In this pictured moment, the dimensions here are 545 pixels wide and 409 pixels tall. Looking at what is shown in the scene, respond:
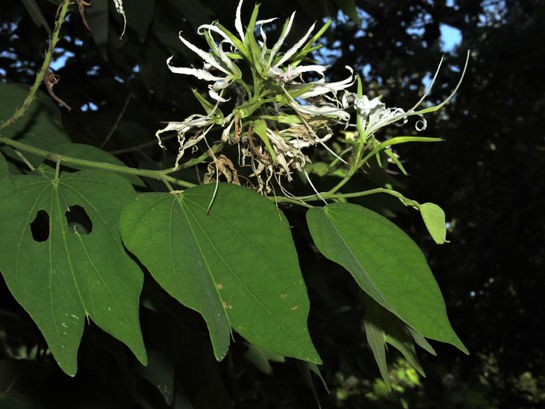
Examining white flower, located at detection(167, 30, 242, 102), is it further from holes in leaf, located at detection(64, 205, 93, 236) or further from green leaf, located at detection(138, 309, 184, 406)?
green leaf, located at detection(138, 309, 184, 406)

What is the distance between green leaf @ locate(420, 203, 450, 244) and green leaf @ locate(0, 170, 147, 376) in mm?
271

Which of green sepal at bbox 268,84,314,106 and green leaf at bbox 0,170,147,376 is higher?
green sepal at bbox 268,84,314,106

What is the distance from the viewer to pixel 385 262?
450mm

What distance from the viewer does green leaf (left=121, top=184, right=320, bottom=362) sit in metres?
0.39

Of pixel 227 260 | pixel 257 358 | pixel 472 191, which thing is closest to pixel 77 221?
pixel 227 260

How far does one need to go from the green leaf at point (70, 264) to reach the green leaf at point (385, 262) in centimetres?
17

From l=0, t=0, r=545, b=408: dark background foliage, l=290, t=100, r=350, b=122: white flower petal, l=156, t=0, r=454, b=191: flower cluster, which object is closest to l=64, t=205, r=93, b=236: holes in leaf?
l=156, t=0, r=454, b=191: flower cluster

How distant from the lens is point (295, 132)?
48 centimetres

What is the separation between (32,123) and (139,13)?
0.25 meters

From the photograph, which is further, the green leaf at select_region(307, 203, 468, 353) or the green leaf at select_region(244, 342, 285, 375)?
the green leaf at select_region(244, 342, 285, 375)

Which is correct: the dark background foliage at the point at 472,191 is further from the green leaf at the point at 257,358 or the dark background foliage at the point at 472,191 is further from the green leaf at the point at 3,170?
the green leaf at the point at 3,170

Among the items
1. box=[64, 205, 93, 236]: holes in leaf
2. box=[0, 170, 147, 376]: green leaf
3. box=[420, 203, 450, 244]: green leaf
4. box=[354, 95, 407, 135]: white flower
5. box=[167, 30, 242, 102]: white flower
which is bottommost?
box=[64, 205, 93, 236]: holes in leaf

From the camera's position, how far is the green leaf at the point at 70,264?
16.2 inches

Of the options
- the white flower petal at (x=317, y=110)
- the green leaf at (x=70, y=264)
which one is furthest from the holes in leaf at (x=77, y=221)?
the white flower petal at (x=317, y=110)
